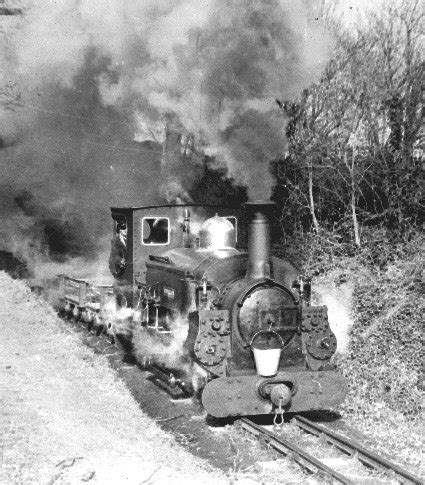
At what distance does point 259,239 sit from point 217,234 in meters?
1.88

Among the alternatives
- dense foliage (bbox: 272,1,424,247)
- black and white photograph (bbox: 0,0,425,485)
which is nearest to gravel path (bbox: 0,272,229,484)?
black and white photograph (bbox: 0,0,425,485)

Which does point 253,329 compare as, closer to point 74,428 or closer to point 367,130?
point 74,428

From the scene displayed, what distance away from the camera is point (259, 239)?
7191mm

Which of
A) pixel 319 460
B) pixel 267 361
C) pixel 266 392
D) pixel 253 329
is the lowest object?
pixel 319 460

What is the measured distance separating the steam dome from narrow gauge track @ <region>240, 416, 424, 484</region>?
8.72 ft

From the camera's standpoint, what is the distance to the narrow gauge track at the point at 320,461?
18.6 ft

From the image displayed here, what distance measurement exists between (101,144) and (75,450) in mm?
16931

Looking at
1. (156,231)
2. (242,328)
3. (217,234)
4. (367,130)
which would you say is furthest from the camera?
(367,130)

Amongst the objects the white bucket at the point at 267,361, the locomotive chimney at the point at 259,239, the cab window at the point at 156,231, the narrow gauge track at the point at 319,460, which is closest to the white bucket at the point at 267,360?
the white bucket at the point at 267,361

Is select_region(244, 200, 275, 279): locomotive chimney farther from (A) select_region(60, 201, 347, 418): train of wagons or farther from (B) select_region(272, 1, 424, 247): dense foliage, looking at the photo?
(B) select_region(272, 1, 424, 247): dense foliage

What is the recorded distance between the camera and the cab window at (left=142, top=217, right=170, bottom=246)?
32.8 ft

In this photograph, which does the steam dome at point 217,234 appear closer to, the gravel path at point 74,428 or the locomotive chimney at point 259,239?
the locomotive chimney at point 259,239

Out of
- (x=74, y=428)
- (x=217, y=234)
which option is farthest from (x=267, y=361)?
(x=217, y=234)

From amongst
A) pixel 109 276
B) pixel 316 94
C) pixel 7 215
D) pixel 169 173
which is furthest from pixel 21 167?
pixel 316 94
